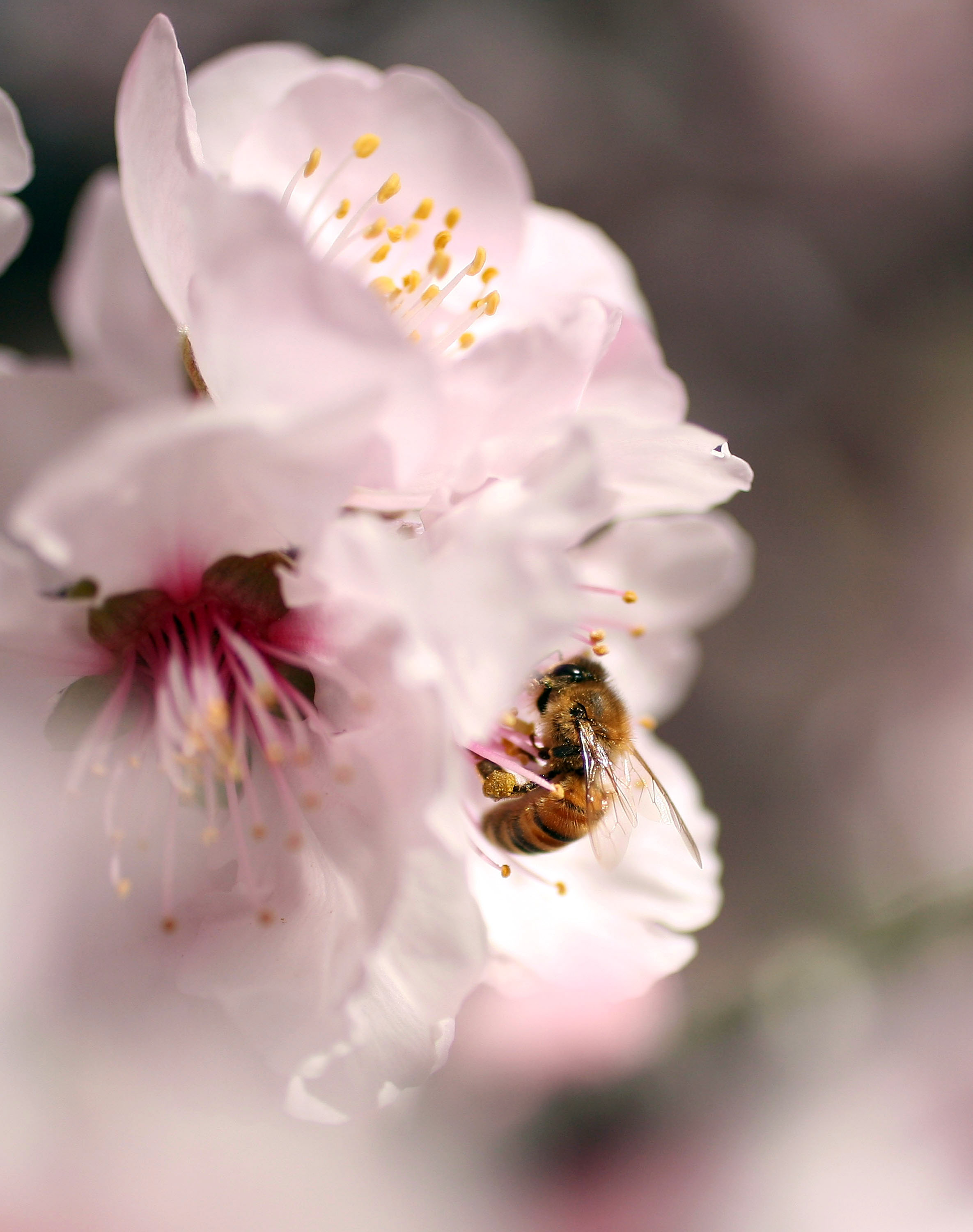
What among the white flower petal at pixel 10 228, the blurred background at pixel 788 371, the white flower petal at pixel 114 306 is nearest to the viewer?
the white flower petal at pixel 10 228

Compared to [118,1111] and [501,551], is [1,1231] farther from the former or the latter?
[501,551]

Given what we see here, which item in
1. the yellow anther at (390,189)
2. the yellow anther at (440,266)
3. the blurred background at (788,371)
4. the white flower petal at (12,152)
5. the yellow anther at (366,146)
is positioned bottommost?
the blurred background at (788,371)

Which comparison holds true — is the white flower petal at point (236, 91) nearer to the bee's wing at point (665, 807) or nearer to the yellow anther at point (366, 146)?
the yellow anther at point (366, 146)

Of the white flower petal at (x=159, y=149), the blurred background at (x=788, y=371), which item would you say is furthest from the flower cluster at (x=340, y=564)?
the blurred background at (x=788, y=371)

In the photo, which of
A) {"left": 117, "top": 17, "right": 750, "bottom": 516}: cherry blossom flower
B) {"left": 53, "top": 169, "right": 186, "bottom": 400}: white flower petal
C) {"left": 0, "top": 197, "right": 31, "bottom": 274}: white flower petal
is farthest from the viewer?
{"left": 53, "top": 169, "right": 186, "bottom": 400}: white flower petal

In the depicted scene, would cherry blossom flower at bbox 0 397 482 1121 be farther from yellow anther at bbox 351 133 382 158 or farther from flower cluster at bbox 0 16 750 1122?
yellow anther at bbox 351 133 382 158

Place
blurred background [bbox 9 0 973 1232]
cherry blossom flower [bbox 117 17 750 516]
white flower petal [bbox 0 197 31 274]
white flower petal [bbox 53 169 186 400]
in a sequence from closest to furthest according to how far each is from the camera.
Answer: cherry blossom flower [bbox 117 17 750 516] < white flower petal [bbox 0 197 31 274] < white flower petal [bbox 53 169 186 400] < blurred background [bbox 9 0 973 1232]

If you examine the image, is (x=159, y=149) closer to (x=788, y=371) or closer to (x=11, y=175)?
(x=11, y=175)

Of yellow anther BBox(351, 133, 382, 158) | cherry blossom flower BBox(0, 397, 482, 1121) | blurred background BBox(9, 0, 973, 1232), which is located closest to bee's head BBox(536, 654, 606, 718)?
cherry blossom flower BBox(0, 397, 482, 1121)
